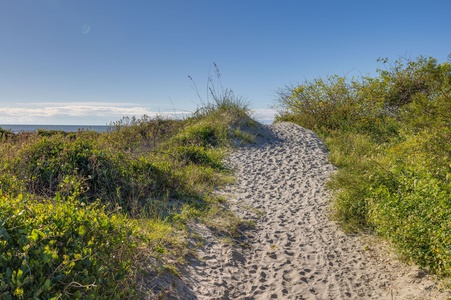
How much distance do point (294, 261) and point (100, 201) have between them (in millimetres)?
3480

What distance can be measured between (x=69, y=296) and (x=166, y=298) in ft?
4.40

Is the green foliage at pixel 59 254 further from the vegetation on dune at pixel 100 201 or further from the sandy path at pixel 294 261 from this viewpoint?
the sandy path at pixel 294 261

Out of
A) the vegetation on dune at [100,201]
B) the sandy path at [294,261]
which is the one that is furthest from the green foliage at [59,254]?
the sandy path at [294,261]

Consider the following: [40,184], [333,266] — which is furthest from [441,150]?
[40,184]

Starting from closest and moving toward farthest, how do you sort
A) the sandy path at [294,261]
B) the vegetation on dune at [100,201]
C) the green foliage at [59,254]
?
the green foliage at [59,254] → the vegetation on dune at [100,201] → the sandy path at [294,261]

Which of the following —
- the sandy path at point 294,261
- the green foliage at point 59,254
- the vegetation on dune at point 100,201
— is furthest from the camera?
the sandy path at point 294,261

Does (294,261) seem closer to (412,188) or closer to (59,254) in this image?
(412,188)

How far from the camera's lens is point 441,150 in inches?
248

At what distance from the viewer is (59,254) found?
3273mm

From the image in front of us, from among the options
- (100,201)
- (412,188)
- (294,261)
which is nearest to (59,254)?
(100,201)

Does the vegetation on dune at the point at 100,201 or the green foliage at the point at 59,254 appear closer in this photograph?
the green foliage at the point at 59,254

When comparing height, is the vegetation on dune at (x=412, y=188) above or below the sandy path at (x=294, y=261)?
above

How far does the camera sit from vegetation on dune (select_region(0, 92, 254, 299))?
303cm

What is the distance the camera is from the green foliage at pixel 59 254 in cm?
284
